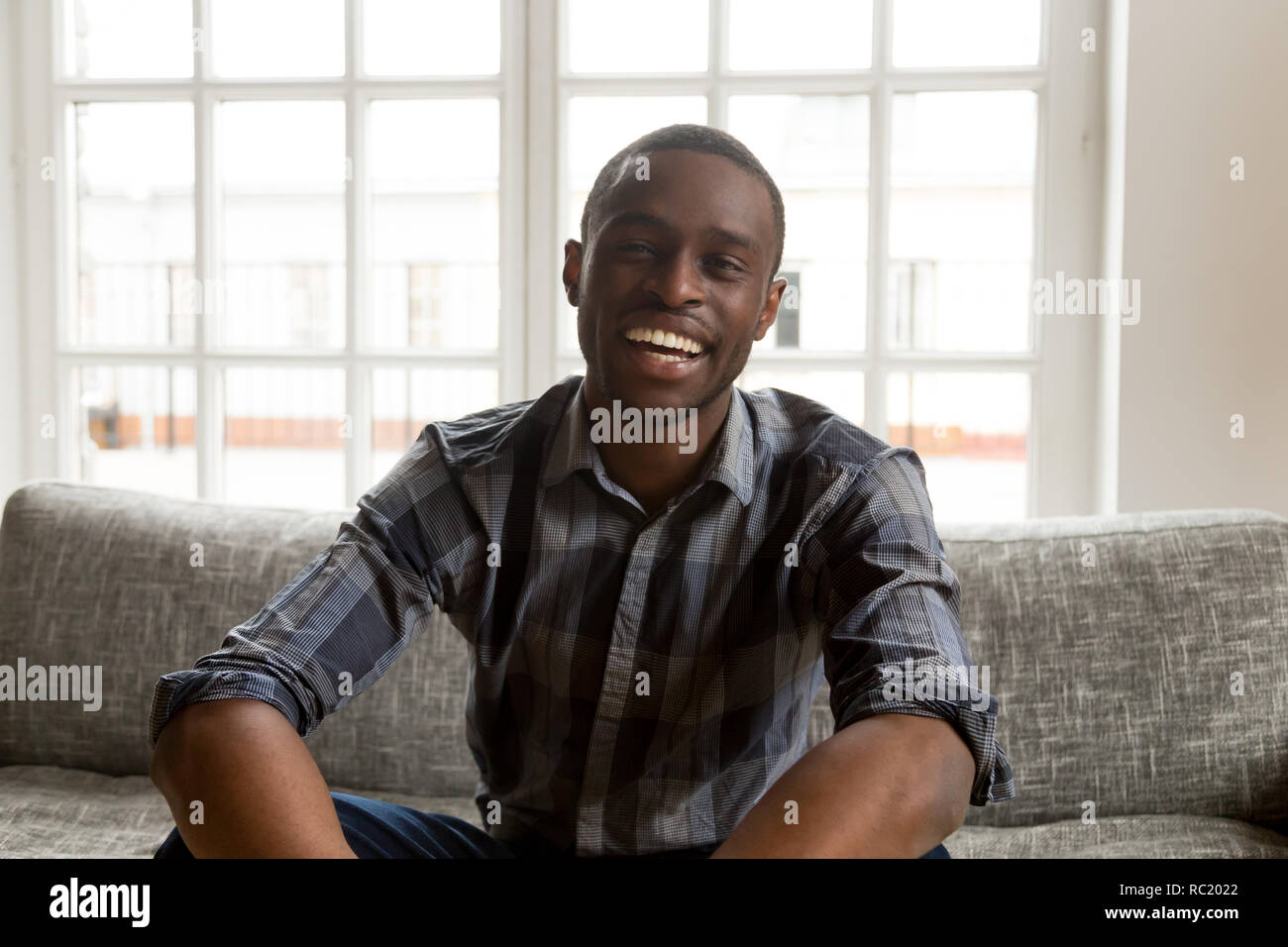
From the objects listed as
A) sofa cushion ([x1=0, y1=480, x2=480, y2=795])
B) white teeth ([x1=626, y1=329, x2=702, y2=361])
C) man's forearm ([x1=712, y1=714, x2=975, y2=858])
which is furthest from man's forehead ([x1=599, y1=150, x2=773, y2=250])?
sofa cushion ([x1=0, y1=480, x2=480, y2=795])

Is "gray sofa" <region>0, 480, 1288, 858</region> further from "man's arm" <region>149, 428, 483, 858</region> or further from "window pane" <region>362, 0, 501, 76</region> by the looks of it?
"window pane" <region>362, 0, 501, 76</region>

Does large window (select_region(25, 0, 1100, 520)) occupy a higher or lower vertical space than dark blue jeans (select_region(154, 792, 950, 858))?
higher

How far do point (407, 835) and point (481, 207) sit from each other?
1445 millimetres

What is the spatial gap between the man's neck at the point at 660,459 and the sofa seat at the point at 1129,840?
599 millimetres

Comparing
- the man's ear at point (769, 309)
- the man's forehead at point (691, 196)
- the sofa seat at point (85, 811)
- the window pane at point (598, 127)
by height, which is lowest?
the sofa seat at point (85, 811)

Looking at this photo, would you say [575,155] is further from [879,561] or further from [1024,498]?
[879,561]

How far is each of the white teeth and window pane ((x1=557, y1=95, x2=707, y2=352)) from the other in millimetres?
1080

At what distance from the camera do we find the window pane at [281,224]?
88.4 inches

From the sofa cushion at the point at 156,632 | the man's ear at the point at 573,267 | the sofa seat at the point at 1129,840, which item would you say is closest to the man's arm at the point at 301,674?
the man's ear at the point at 573,267

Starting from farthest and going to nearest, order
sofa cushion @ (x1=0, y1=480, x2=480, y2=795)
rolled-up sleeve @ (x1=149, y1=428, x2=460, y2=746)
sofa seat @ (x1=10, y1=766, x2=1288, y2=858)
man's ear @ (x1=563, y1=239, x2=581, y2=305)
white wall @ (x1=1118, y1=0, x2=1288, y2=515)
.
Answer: white wall @ (x1=1118, y1=0, x2=1288, y2=515), sofa cushion @ (x1=0, y1=480, x2=480, y2=795), sofa seat @ (x1=10, y1=766, x2=1288, y2=858), man's ear @ (x1=563, y1=239, x2=581, y2=305), rolled-up sleeve @ (x1=149, y1=428, x2=460, y2=746)

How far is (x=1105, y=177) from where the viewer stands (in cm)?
201

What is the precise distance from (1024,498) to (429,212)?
4.23 feet

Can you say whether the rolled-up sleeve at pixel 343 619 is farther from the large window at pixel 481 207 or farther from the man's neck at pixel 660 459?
the large window at pixel 481 207

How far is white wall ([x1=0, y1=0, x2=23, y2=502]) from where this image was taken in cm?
226
